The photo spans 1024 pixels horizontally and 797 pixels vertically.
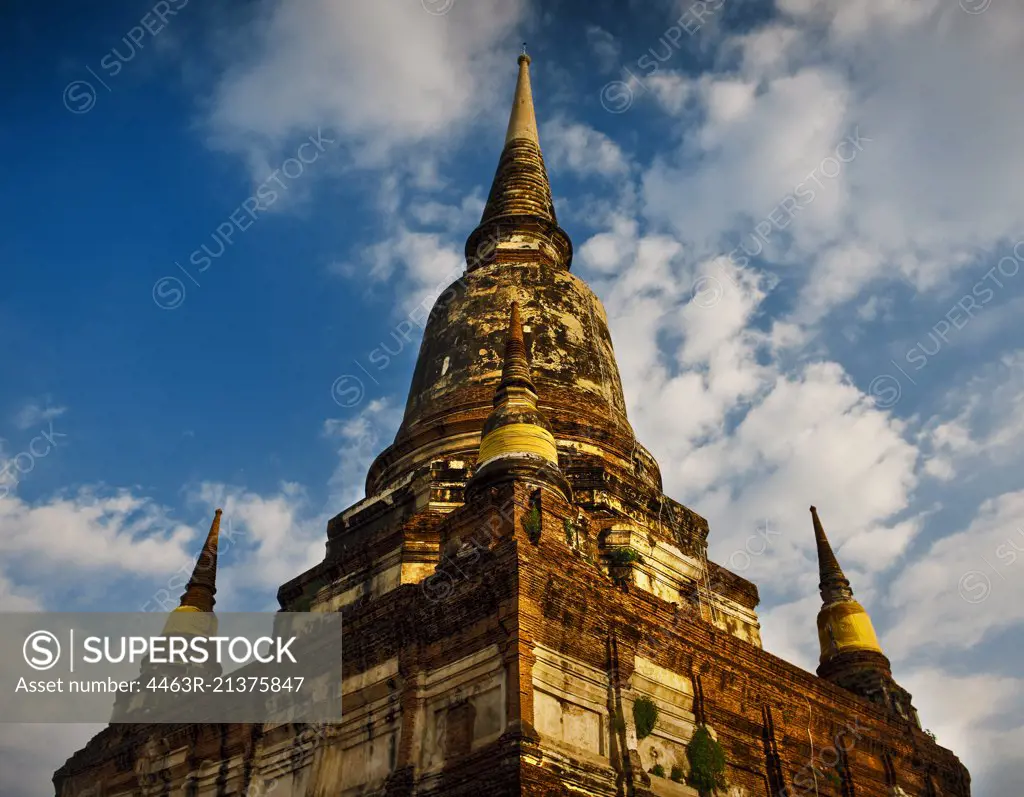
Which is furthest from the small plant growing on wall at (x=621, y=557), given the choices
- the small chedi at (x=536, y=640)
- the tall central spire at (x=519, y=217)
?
the tall central spire at (x=519, y=217)

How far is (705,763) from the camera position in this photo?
13.5 metres

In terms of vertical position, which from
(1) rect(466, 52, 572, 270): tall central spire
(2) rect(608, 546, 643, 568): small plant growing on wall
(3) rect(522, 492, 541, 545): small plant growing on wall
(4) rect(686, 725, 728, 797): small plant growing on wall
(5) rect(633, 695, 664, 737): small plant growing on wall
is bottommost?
(4) rect(686, 725, 728, 797): small plant growing on wall

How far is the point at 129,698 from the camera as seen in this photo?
1981 cm

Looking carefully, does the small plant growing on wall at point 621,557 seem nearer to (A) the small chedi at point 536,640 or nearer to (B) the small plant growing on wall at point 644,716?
(A) the small chedi at point 536,640

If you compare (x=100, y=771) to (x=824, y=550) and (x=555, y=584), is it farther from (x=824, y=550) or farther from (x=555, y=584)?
(x=824, y=550)

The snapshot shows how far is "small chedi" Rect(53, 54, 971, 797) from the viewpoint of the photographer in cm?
1234

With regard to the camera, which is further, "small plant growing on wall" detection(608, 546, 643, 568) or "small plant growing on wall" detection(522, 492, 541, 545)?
"small plant growing on wall" detection(608, 546, 643, 568)

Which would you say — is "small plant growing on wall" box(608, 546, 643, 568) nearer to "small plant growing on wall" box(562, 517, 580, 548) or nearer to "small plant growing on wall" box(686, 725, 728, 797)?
"small plant growing on wall" box(562, 517, 580, 548)

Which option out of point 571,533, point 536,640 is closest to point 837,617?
point 571,533

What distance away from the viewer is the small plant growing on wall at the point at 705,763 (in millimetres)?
13352

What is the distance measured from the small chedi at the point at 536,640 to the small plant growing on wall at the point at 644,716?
30 millimetres

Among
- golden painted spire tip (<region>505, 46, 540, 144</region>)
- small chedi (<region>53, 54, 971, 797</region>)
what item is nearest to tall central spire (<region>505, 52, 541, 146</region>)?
golden painted spire tip (<region>505, 46, 540, 144</region>)

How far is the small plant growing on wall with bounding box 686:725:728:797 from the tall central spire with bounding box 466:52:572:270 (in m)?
13.5

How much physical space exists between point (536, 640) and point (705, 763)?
132 inches
